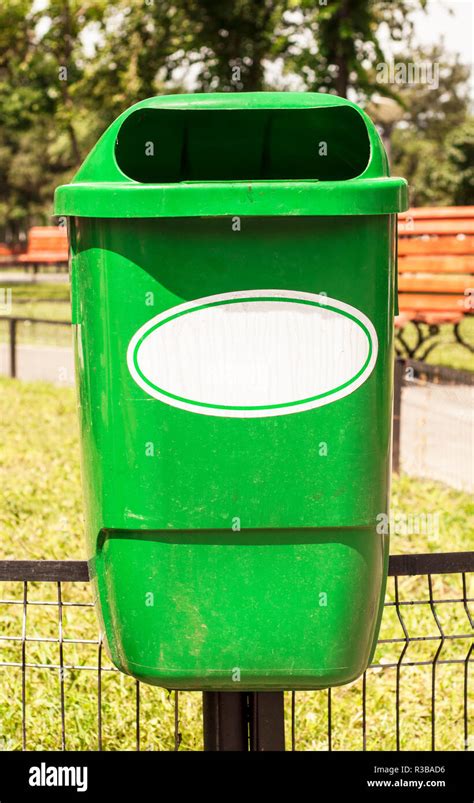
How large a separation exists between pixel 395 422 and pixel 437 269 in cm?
426

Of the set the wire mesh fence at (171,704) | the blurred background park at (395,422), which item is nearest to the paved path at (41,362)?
the blurred background park at (395,422)

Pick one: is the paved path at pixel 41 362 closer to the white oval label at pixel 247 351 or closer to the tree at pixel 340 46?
the tree at pixel 340 46

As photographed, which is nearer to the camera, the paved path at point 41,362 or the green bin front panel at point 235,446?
the green bin front panel at point 235,446

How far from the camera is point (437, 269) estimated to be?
990 centimetres

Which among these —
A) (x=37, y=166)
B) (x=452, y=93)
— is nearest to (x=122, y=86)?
(x=37, y=166)

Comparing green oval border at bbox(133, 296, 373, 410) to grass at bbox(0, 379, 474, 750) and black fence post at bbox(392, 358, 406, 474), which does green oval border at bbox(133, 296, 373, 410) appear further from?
black fence post at bbox(392, 358, 406, 474)

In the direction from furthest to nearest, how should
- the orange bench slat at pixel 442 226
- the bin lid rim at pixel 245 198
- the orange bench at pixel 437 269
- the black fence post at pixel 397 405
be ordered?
the orange bench slat at pixel 442 226, the orange bench at pixel 437 269, the black fence post at pixel 397 405, the bin lid rim at pixel 245 198

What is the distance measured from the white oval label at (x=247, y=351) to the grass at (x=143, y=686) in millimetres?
1632

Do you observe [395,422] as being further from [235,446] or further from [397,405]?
[235,446]

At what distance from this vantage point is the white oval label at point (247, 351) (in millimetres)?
2072

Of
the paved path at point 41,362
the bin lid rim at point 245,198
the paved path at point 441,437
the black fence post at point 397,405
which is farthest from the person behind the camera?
the paved path at point 41,362

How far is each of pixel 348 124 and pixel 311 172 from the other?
8.4 inches
